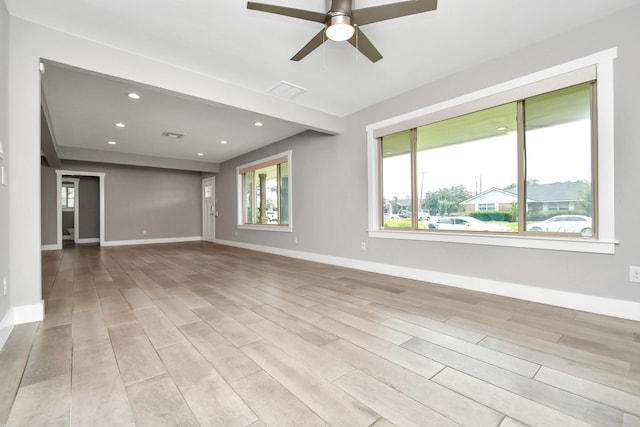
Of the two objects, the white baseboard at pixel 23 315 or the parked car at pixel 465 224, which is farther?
the parked car at pixel 465 224

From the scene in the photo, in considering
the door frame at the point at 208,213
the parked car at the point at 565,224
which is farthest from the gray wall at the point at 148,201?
the parked car at the point at 565,224

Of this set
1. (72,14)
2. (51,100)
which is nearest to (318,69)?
(72,14)

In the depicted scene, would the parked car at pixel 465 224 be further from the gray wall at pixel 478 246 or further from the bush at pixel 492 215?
the gray wall at pixel 478 246

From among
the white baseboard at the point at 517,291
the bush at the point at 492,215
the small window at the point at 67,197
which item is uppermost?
the small window at the point at 67,197

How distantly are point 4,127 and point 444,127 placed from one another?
413 centimetres

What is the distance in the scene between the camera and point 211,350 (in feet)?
5.83

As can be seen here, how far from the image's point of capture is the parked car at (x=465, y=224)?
122 inches

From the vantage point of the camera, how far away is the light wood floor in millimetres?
1220

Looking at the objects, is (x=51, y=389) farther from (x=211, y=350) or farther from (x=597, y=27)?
(x=597, y=27)

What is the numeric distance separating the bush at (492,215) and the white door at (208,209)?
7.42m

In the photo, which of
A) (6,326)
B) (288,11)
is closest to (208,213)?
(6,326)

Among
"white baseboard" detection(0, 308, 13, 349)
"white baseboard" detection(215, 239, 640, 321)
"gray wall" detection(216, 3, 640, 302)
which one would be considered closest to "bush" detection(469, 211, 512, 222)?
"gray wall" detection(216, 3, 640, 302)

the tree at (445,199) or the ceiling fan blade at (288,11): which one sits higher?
the ceiling fan blade at (288,11)

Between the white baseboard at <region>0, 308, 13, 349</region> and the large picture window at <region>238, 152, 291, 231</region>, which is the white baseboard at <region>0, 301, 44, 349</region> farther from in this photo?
the large picture window at <region>238, 152, 291, 231</region>
